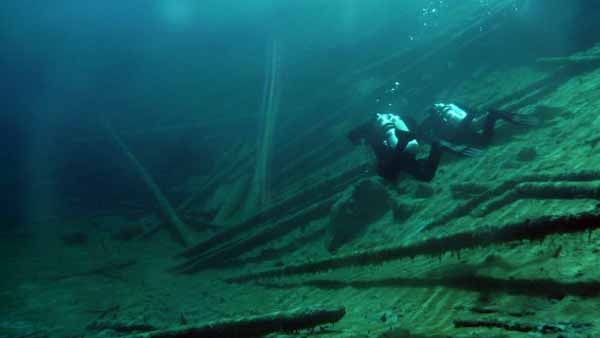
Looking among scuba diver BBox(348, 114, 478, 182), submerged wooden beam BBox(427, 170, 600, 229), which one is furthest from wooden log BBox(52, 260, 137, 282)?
submerged wooden beam BBox(427, 170, 600, 229)

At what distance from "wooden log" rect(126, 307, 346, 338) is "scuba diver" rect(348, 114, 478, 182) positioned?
7.56ft

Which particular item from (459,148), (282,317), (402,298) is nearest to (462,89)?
(459,148)

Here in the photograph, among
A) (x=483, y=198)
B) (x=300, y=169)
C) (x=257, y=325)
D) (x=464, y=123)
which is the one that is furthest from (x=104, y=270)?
(x=464, y=123)

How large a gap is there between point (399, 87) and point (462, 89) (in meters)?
1.90

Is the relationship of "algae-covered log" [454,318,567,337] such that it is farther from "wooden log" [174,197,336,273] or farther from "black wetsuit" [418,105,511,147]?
"wooden log" [174,197,336,273]

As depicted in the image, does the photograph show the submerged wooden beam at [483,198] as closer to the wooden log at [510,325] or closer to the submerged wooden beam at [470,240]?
the submerged wooden beam at [470,240]

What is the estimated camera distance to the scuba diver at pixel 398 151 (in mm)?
4906

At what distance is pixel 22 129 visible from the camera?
15688 millimetres

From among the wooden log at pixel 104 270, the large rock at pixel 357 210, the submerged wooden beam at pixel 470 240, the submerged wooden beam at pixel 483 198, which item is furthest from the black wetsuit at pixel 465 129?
the wooden log at pixel 104 270

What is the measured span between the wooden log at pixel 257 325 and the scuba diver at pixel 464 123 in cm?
401

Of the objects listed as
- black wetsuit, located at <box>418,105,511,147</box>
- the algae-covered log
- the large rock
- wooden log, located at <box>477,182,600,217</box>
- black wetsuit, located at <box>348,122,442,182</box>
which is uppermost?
black wetsuit, located at <box>418,105,511,147</box>

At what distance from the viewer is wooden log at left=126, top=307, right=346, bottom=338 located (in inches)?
128

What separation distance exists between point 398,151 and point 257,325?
2.77 m

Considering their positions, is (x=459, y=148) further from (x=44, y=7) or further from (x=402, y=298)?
(x=44, y=7)
